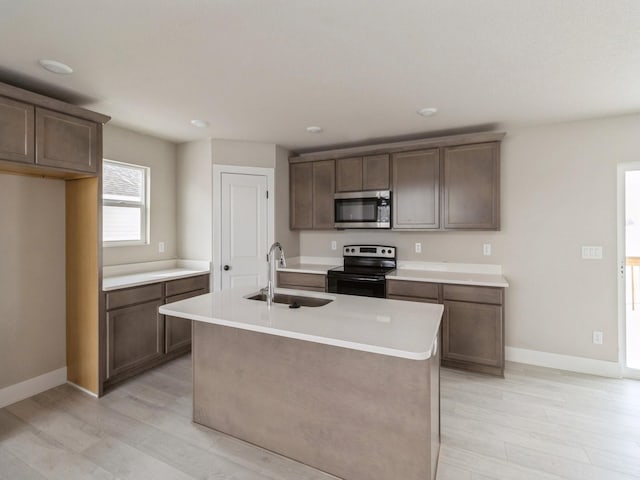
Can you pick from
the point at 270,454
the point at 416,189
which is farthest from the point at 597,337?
the point at 270,454

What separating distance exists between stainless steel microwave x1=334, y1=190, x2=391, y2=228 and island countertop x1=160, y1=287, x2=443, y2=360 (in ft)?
5.48

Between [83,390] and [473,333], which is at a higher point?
[473,333]

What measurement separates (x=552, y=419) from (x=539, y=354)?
3.81ft

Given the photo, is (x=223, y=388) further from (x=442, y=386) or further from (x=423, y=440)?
(x=442, y=386)

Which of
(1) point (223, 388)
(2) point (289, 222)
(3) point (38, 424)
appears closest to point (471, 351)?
(1) point (223, 388)

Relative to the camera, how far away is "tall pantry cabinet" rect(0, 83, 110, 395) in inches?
90.2

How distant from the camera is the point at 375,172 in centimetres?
394

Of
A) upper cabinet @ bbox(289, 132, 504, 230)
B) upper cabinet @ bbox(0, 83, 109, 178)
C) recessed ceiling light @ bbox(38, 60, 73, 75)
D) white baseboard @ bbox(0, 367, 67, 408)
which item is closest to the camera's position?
recessed ceiling light @ bbox(38, 60, 73, 75)

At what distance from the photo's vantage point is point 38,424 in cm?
238

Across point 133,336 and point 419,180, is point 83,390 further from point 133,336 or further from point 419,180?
point 419,180

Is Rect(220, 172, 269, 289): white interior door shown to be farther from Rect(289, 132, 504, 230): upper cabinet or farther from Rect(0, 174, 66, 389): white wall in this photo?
Rect(0, 174, 66, 389): white wall

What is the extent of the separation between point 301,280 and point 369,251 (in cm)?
96

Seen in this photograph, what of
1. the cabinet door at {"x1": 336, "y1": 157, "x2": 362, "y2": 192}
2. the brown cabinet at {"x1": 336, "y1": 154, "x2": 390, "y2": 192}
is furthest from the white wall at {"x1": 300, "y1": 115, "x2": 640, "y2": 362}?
the cabinet door at {"x1": 336, "y1": 157, "x2": 362, "y2": 192}

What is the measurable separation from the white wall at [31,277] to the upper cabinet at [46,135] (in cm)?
28
